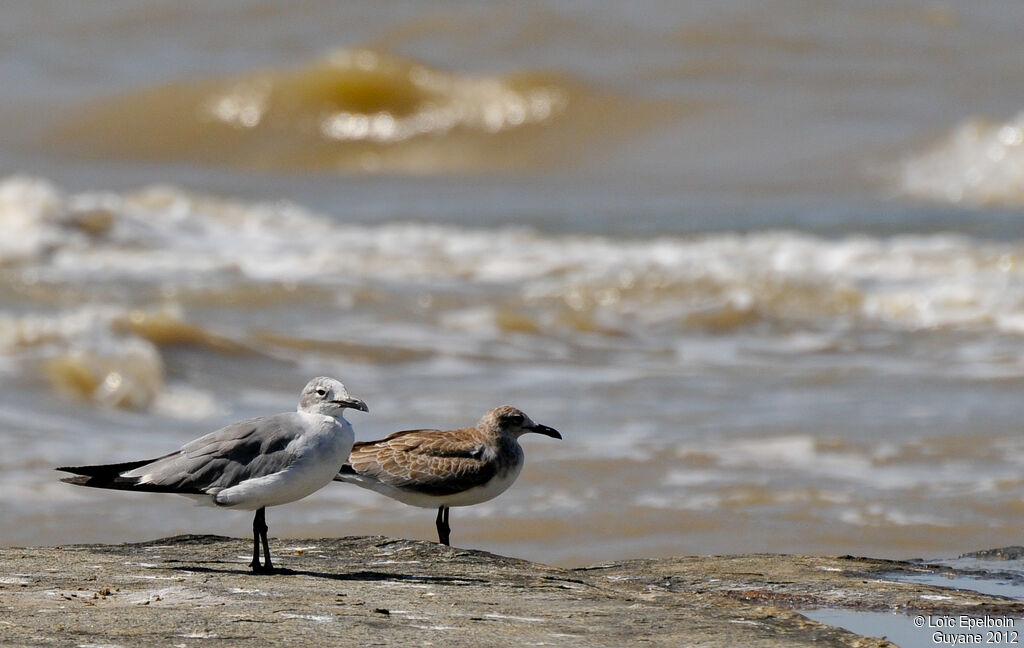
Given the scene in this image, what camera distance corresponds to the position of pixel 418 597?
4.91 metres

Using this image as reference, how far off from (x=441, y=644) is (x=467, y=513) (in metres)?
4.47

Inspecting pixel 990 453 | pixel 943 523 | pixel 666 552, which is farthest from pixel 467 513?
pixel 990 453

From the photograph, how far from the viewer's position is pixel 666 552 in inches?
310

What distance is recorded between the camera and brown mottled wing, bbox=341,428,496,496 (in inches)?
249

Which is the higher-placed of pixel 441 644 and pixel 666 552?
pixel 666 552

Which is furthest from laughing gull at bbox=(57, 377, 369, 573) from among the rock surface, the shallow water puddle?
the shallow water puddle

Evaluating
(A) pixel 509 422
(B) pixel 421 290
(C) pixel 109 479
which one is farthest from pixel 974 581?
(B) pixel 421 290

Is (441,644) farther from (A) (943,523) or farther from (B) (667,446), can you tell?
(B) (667,446)

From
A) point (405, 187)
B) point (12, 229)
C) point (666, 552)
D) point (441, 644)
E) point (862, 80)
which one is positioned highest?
point (862, 80)

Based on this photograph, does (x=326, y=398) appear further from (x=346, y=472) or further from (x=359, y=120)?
(x=359, y=120)

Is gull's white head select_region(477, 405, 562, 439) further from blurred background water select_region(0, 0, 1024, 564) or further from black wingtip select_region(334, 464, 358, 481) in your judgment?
blurred background water select_region(0, 0, 1024, 564)

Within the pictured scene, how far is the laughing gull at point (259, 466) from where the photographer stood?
519 centimetres

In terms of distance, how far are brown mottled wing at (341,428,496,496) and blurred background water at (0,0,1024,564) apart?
1.51 meters

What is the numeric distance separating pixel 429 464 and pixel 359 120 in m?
23.7
